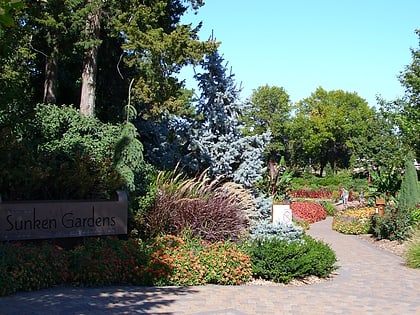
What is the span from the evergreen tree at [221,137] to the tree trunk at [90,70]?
2.97m

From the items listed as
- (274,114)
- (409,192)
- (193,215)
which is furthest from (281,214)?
(274,114)

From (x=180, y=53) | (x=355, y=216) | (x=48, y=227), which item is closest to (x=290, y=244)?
(x=48, y=227)

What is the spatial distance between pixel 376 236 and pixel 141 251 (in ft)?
37.3

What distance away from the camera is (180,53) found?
13.9m

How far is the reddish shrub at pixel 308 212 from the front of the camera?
26.3 meters

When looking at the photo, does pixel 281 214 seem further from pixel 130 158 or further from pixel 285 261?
pixel 130 158

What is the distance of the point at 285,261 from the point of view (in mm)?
9961

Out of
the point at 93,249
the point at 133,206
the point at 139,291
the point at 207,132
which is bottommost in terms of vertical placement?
the point at 139,291

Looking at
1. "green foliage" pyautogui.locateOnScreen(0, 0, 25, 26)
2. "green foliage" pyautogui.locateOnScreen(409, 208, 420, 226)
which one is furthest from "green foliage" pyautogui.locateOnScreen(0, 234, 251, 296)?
"green foliage" pyautogui.locateOnScreen(409, 208, 420, 226)

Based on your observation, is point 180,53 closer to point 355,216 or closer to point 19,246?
point 19,246

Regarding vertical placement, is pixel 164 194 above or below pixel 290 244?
above

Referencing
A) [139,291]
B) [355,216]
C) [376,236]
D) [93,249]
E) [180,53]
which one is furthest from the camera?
[355,216]

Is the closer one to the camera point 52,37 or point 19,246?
point 19,246

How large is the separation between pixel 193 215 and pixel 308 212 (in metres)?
16.5
